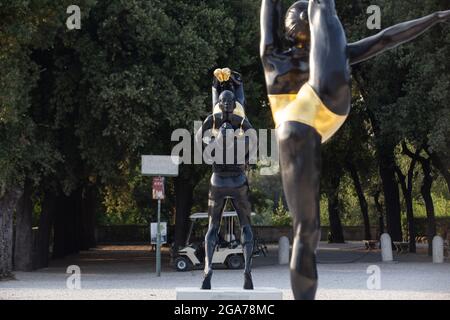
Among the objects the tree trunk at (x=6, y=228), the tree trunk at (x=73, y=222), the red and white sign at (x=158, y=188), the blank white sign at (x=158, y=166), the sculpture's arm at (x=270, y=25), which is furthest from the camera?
the tree trunk at (x=73, y=222)

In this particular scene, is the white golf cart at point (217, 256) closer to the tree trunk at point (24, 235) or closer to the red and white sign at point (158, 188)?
the red and white sign at point (158, 188)

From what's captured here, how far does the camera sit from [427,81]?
21.1 m

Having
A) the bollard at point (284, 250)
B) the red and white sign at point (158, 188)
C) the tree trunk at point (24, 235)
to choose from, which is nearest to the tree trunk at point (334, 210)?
the bollard at point (284, 250)

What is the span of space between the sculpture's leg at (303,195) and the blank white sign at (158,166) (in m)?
13.4

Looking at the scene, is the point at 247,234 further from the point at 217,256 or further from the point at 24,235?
the point at 24,235

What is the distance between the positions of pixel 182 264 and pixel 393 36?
53.8ft

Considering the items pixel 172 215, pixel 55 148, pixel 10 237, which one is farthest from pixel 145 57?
pixel 172 215

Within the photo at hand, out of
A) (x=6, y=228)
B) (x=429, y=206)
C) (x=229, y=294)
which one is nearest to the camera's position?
(x=229, y=294)

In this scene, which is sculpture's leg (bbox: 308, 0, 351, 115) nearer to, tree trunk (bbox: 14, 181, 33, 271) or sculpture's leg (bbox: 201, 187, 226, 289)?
sculpture's leg (bbox: 201, 187, 226, 289)

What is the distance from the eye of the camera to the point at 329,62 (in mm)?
5324

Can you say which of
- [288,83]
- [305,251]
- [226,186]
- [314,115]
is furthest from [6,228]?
[314,115]

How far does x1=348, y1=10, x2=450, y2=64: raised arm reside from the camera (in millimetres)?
5352

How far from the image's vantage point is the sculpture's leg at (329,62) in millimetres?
5316
